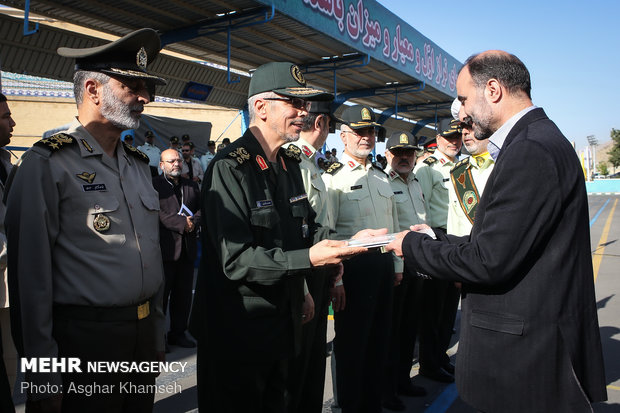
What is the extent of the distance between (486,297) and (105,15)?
10.1 m

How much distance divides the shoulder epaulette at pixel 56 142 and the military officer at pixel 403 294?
2773mm

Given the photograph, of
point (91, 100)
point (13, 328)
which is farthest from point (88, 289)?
point (91, 100)

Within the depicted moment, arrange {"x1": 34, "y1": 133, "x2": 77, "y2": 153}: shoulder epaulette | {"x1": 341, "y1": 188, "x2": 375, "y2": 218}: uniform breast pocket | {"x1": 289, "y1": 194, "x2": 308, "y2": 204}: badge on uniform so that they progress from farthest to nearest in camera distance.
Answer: {"x1": 341, "y1": 188, "x2": 375, "y2": 218}: uniform breast pocket, {"x1": 289, "y1": 194, "x2": 308, "y2": 204}: badge on uniform, {"x1": 34, "y1": 133, "x2": 77, "y2": 153}: shoulder epaulette

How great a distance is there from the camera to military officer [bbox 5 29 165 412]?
1866 mm

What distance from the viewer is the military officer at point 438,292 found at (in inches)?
181

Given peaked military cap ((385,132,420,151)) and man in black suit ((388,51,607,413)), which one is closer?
man in black suit ((388,51,607,413))

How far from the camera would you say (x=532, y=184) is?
5.97 ft

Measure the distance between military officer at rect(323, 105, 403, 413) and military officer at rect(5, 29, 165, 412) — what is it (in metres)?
1.55

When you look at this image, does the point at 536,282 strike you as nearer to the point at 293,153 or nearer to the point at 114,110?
the point at 293,153

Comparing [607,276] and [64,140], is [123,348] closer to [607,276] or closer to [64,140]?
[64,140]

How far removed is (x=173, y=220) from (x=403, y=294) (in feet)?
A: 8.55

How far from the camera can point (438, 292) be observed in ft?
15.5

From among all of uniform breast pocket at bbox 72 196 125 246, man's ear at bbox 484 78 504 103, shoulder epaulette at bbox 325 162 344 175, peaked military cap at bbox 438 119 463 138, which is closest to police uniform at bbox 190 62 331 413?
uniform breast pocket at bbox 72 196 125 246

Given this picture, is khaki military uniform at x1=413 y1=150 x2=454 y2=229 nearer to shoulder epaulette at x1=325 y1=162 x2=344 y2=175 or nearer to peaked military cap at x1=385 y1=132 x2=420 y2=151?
peaked military cap at x1=385 y1=132 x2=420 y2=151
